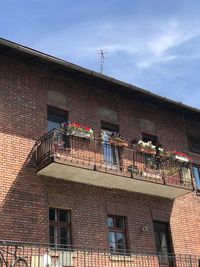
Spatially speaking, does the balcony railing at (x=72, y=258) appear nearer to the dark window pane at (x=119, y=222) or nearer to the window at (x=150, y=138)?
the dark window pane at (x=119, y=222)

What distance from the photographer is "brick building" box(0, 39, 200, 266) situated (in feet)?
41.2

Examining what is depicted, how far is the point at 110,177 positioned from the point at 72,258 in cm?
272

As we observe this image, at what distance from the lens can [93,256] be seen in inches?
505

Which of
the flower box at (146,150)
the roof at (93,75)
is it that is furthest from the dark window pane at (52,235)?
the roof at (93,75)

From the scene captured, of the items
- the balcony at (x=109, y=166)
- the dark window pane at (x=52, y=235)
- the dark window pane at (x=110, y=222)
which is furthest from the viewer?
the dark window pane at (x=110, y=222)

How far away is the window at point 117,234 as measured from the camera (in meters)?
13.7

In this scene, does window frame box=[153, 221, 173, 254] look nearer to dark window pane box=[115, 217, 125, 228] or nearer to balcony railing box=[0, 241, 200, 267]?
balcony railing box=[0, 241, 200, 267]

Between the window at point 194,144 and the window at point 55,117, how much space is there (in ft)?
19.8

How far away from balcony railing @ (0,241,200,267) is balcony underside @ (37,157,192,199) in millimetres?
2060

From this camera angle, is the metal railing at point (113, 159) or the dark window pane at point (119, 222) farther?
the dark window pane at point (119, 222)

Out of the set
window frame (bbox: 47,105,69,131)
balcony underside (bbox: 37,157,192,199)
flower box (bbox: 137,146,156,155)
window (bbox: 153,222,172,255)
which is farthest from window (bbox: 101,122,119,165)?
window (bbox: 153,222,172,255)

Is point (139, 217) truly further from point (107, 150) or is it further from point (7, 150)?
point (7, 150)

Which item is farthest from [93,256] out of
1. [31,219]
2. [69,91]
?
[69,91]

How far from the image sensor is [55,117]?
1457cm
